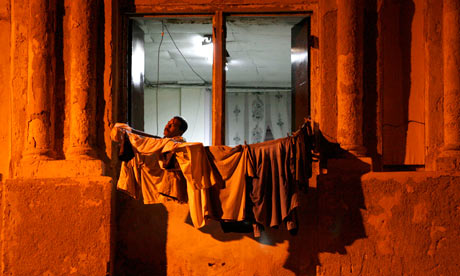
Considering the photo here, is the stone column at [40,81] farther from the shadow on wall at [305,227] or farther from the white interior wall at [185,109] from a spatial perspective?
the white interior wall at [185,109]

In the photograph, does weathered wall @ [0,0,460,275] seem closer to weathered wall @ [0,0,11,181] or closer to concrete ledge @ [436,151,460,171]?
weathered wall @ [0,0,11,181]

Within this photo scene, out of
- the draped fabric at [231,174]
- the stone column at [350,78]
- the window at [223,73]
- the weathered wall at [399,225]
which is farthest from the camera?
the window at [223,73]

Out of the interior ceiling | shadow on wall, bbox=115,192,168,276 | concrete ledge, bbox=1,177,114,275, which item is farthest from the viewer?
the interior ceiling

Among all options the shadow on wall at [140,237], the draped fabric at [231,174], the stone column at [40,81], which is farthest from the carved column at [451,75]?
the stone column at [40,81]

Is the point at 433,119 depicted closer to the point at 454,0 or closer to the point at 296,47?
the point at 454,0

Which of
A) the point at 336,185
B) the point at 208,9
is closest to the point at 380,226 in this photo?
the point at 336,185

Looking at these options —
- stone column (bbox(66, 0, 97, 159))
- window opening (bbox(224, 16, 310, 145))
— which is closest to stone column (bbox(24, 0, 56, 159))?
stone column (bbox(66, 0, 97, 159))

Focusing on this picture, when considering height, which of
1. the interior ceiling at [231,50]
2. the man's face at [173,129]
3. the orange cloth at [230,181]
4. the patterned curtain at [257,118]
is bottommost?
the orange cloth at [230,181]

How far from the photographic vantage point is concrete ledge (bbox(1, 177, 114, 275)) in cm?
497

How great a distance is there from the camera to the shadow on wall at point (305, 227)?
16.2ft

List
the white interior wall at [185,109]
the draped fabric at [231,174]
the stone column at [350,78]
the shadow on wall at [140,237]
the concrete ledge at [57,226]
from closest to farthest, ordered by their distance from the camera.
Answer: the draped fabric at [231,174] → the concrete ledge at [57,226] → the stone column at [350,78] → the shadow on wall at [140,237] → the white interior wall at [185,109]

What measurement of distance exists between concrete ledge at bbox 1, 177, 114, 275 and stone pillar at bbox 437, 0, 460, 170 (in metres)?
3.45

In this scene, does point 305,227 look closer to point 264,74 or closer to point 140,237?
point 140,237

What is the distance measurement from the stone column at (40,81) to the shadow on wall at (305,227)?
101 cm
